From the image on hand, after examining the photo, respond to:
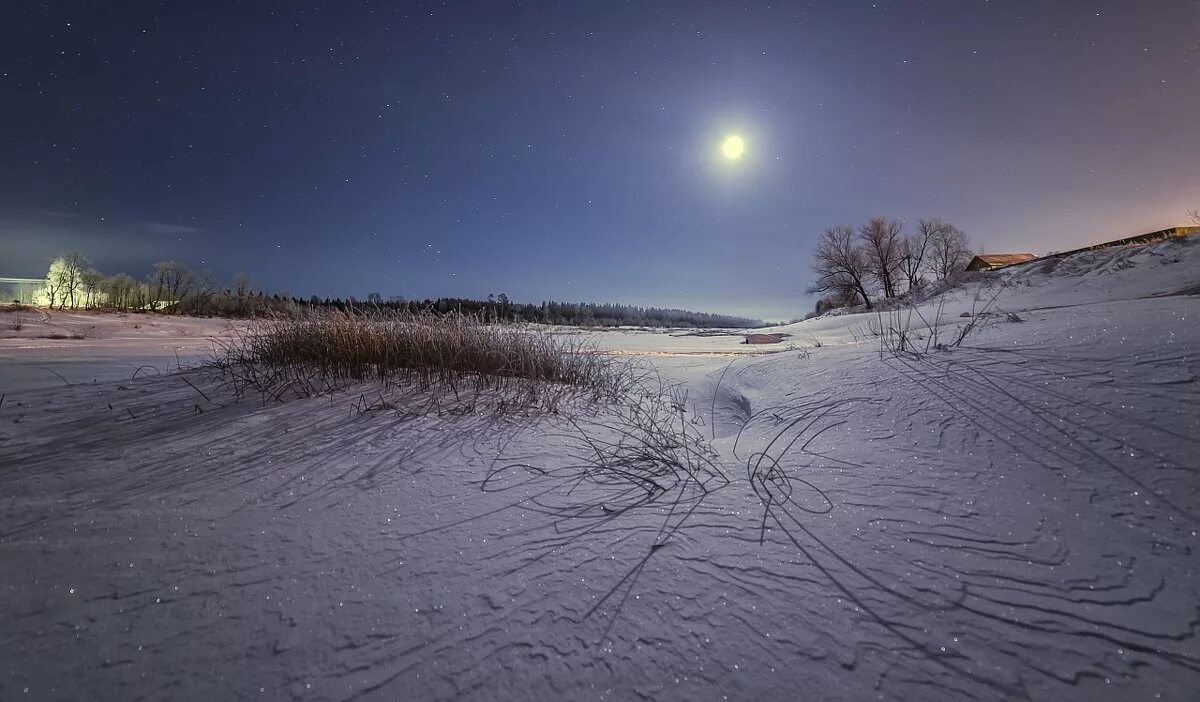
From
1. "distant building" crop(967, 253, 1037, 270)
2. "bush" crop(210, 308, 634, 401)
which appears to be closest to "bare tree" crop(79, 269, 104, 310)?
"bush" crop(210, 308, 634, 401)

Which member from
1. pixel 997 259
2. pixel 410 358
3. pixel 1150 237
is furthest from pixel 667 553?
pixel 997 259

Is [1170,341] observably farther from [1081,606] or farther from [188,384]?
[188,384]

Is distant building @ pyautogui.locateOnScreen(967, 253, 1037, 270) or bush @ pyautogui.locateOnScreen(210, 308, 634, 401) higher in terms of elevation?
distant building @ pyautogui.locateOnScreen(967, 253, 1037, 270)

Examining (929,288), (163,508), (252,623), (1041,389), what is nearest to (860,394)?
(1041,389)

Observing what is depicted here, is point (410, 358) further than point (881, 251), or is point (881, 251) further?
point (881, 251)

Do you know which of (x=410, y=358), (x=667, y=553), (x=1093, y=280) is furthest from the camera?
(x=1093, y=280)

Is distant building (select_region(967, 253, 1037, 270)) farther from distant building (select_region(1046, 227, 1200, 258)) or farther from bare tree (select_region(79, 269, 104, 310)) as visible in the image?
bare tree (select_region(79, 269, 104, 310))

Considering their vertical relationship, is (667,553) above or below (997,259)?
below

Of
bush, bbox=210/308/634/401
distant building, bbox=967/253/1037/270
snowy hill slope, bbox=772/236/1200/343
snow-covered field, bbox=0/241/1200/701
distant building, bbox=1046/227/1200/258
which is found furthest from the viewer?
distant building, bbox=967/253/1037/270

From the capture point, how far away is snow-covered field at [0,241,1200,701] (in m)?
0.65

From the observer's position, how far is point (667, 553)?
0.95 metres

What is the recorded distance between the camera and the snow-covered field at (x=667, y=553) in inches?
25.5

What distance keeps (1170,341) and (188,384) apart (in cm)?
461

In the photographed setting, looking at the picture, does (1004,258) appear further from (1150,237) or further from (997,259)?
(1150,237)
